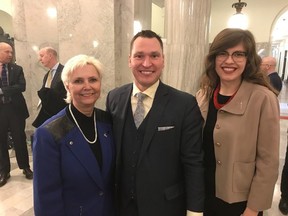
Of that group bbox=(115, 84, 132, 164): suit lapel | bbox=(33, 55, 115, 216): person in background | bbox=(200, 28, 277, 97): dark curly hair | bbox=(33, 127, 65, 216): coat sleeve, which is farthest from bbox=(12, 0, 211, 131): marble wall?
bbox=(33, 127, 65, 216): coat sleeve

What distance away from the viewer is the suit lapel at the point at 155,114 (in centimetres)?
142

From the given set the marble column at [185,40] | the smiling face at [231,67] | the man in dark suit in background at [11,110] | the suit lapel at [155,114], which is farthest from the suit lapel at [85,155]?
the man in dark suit in background at [11,110]

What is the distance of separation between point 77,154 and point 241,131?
3.25 ft

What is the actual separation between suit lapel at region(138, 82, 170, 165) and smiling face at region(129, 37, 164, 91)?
3.6 inches

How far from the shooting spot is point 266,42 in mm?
9188

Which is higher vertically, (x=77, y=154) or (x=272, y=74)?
(x=272, y=74)

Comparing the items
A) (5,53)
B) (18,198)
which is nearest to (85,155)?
(18,198)

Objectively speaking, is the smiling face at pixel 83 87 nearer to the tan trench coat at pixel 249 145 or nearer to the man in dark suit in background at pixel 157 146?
the man in dark suit in background at pixel 157 146

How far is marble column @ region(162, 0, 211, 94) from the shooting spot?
3.56 m

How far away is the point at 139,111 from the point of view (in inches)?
59.6

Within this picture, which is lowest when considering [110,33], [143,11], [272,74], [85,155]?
[85,155]

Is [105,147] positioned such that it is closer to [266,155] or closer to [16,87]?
[266,155]

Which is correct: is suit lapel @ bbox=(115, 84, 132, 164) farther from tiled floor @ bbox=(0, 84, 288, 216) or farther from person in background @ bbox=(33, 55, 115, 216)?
tiled floor @ bbox=(0, 84, 288, 216)

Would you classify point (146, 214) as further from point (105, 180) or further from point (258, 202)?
point (258, 202)
